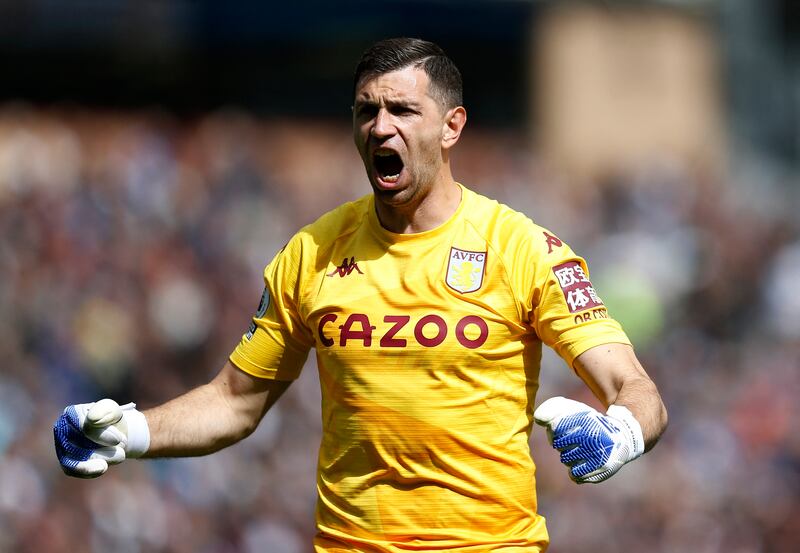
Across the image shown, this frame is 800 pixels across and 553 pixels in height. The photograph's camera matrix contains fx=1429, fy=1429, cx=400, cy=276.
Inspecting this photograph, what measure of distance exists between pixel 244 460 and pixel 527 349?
6.93m

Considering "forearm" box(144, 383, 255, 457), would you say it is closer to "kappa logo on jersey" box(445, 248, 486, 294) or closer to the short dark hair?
"kappa logo on jersey" box(445, 248, 486, 294)

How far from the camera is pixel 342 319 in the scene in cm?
514

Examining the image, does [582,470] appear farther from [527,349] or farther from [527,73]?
[527,73]

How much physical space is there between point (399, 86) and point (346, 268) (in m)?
0.70

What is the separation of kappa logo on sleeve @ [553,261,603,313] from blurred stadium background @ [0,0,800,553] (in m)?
5.98

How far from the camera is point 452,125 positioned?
5273 millimetres

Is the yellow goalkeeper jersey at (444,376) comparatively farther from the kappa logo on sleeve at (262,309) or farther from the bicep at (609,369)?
the kappa logo on sleeve at (262,309)

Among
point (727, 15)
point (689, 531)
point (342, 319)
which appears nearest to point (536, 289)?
point (342, 319)

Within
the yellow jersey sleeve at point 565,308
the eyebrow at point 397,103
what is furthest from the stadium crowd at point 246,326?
the yellow jersey sleeve at point 565,308

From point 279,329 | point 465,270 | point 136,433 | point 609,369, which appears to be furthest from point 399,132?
point 136,433

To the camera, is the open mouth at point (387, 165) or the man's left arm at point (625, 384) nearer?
the man's left arm at point (625, 384)

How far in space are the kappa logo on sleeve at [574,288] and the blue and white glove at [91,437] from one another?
1.62 meters

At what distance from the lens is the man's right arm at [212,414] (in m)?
5.31

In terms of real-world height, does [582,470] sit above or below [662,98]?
above
